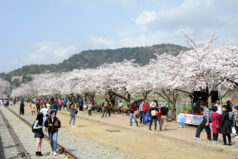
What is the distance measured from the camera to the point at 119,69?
3662 cm

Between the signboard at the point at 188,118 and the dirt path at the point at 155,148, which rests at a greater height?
the signboard at the point at 188,118

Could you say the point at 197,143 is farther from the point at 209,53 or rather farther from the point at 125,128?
the point at 209,53

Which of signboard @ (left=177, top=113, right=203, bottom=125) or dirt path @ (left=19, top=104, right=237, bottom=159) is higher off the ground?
signboard @ (left=177, top=113, right=203, bottom=125)

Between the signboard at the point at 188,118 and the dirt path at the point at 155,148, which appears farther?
the signboard at the point at 188,118

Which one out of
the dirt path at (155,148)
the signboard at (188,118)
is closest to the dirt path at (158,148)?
the dirt path at (155,148)

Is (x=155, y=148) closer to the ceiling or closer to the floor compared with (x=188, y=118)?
closer to the floor

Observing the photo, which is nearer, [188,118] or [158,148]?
[158,148]

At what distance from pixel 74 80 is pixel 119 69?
1195cm

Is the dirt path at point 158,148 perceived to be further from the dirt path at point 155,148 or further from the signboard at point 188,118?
the signboard at point 188,118

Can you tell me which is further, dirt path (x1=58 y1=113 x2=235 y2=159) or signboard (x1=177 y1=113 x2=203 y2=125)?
signboard (x1=177 y1=113 x2=203 y2=125)

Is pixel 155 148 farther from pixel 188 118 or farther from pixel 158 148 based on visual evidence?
pixel 188 118

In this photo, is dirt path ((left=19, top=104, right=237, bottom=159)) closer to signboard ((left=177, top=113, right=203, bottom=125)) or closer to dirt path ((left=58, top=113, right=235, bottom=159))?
dirt path ((left=58, top=113, right=235, bottom=159))

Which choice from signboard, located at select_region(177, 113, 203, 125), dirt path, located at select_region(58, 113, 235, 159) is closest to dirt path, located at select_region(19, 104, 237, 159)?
dirt path, located at select_region(58, 113, 235, 159)

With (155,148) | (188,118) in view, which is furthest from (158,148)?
(188,118)
